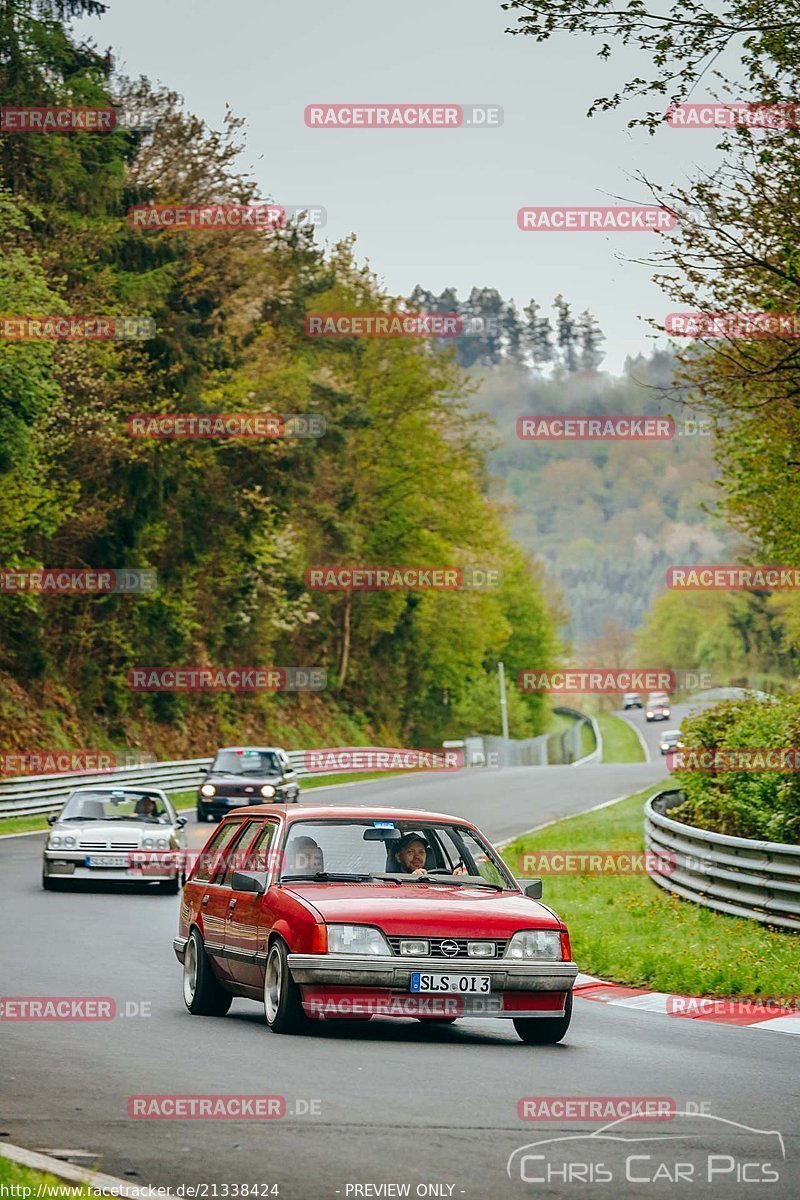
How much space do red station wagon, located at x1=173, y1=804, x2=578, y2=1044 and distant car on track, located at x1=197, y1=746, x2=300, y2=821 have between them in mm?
25896

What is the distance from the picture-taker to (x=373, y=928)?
35.8 ft

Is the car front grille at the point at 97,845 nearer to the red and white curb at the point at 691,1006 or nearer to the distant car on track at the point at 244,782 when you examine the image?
the red and white curb at the point at 691,1006

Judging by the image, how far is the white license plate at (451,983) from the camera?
10828 mm

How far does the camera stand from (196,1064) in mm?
10055

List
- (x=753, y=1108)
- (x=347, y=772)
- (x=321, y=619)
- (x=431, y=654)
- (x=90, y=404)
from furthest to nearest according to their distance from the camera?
(x=431, y=654) → (x=321, y=619) → (x=347, y=772) → (x=90, y=404) → (x=753, y=1108)

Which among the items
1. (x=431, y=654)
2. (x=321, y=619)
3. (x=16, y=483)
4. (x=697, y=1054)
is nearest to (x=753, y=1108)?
(x=697, y=1054)

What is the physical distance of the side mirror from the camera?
1152cm

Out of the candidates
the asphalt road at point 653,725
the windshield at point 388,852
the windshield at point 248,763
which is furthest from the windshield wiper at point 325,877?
the asphalt road at point 653,725

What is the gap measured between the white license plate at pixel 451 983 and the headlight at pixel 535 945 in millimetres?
231

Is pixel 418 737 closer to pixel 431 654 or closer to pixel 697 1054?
pixel 431 654

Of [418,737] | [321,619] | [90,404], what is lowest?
[418,737]

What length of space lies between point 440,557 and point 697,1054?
227 feet

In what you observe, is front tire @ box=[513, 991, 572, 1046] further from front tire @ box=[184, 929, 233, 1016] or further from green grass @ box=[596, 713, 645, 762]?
green grass @ box=[596, 713, 645, 762]

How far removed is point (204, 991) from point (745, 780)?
36.3 feet
